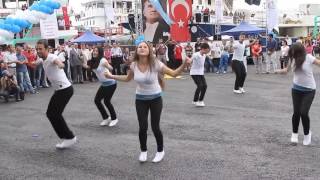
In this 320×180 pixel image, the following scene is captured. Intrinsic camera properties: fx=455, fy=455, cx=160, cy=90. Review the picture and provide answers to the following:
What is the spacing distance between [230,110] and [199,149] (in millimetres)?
3801

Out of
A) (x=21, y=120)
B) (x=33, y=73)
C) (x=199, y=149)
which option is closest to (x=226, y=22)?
(x=33, y=73)

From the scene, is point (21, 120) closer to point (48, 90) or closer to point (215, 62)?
point (48, 90)

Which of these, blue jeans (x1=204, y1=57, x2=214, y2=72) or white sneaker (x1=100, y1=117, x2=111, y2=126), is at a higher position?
blue jeans (x1=204, y1=57, x2=214, y2=72)

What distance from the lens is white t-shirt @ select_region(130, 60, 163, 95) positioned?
241 inches

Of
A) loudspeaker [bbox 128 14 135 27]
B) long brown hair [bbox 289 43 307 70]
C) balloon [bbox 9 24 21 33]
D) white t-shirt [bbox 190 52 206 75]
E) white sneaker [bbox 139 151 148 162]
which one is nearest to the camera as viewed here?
white sneaker [bbox 139 151 148 162]

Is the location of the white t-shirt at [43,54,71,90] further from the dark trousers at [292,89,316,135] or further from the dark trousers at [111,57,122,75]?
the dark trousers at [111,57,122,75]

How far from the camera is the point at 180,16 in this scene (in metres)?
29.2

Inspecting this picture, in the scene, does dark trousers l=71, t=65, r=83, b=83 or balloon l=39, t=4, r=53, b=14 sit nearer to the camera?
balloon l=39, t=4, r=53, b=14

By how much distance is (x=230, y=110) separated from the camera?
10.5 metres

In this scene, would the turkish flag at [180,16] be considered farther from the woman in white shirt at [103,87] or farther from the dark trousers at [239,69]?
the woman in white shirt at [103,87]

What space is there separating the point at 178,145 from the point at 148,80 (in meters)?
1.54

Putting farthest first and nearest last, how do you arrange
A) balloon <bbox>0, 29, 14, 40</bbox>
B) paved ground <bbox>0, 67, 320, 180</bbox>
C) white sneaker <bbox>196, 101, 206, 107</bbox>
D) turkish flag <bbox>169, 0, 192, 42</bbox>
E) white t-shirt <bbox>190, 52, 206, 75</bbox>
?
turkish flag <bbox>169, 0, 192, 42</bbox>, white t-shirt <bbox>190, 52, 206, 75</bbox>, white sneaker <bbox>196, 101, 206, 107</bbox>, balloon <bbox>0, 29, 14, 40</bbox>, paved ground <bbox>0, 67, 320, 180</bbox>

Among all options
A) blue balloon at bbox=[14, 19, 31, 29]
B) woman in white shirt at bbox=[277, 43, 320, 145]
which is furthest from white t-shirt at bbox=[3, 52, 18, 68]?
woman in white shirt at bbox=[277, 43, 320, 145]

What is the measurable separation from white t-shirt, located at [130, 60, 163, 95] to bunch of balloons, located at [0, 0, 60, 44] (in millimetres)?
3932
